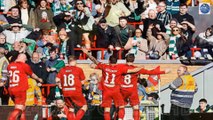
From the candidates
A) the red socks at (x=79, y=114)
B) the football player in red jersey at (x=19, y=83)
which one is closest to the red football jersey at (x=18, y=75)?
the football player in red jersey at (x=19, y=83)

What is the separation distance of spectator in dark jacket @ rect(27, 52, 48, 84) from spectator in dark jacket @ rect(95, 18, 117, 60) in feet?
5.99

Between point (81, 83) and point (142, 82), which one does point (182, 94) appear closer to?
point (142, 82)

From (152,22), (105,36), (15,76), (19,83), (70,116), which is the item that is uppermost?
(152,22)

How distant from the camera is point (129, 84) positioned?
27.9 meters

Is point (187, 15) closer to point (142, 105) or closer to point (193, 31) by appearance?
point (193, 31)

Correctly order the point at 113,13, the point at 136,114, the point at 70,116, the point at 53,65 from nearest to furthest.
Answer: the point at 70,116
the point at 136,114
the point at 53,65
the point at 113,13

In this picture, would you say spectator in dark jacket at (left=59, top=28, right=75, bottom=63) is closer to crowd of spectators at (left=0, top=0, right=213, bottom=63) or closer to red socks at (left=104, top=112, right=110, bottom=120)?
crowd of spectators at (left=0, top=0, right=213, bottom=63)

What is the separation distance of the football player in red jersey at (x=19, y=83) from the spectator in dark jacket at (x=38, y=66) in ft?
6.22

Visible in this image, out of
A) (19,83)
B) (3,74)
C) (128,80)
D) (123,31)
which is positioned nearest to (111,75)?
(128,80)

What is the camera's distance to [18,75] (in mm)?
27422

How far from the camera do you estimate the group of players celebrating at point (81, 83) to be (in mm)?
27422

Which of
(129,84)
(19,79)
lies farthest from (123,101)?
(19,79)

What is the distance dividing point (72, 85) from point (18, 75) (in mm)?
1223

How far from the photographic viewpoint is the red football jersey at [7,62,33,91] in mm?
27375
